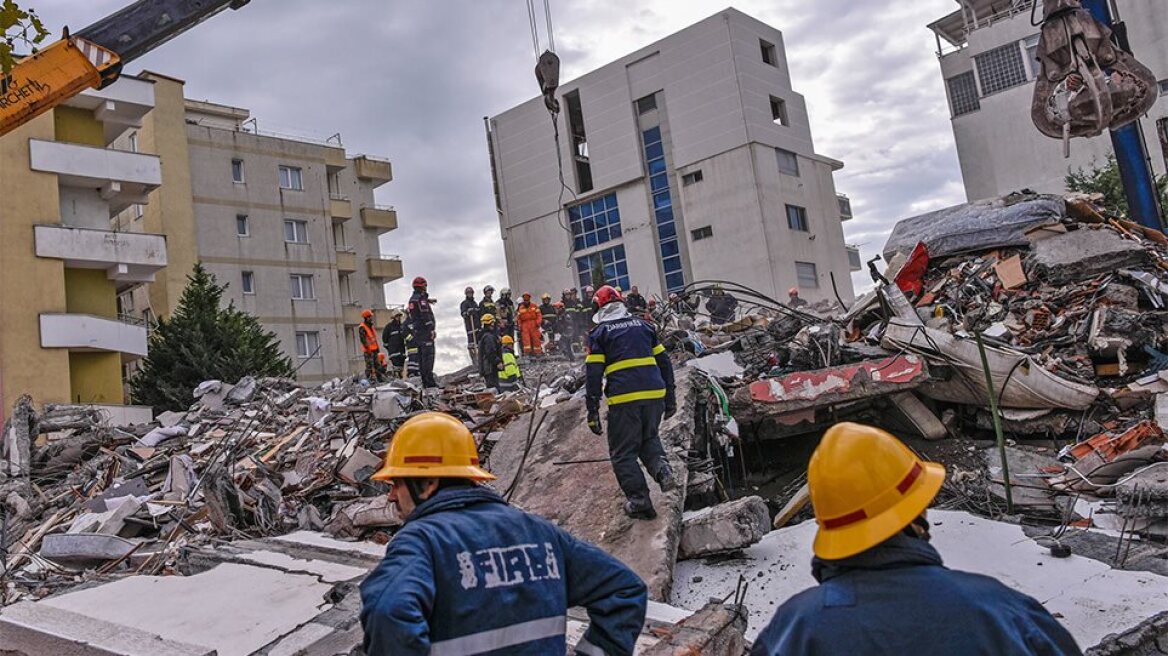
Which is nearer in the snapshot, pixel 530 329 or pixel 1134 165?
pixel 1134 165

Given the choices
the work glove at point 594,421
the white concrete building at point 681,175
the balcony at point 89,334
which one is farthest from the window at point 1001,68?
the work glove at point 594,421

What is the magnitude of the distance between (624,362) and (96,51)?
9.46m

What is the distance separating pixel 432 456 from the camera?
2.19 meters

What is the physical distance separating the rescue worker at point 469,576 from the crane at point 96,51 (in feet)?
34.3

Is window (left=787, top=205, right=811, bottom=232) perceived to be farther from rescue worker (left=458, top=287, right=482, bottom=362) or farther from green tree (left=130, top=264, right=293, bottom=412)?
green tree (left=130, top=264, right=293, bottom=412)

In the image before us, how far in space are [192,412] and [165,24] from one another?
5.93 metres

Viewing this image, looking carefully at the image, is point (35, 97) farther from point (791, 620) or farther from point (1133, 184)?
point (1133, 184)

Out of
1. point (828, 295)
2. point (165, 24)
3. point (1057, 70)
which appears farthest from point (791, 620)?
point (828, 295)

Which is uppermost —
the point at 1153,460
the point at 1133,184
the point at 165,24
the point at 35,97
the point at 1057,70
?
the point at 165,24

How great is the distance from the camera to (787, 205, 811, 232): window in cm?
3147

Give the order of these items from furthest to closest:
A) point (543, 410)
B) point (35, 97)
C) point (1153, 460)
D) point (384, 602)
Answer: point (35, 97) → point (543, 410) → point (1153, 460) → point (384, 602)

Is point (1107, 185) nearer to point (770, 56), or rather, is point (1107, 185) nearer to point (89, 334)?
point (770, 56)

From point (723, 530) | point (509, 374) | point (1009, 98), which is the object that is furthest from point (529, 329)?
point (1009, 98)

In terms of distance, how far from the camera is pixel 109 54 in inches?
417
